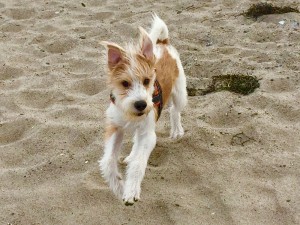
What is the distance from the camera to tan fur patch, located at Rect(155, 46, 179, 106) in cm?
408

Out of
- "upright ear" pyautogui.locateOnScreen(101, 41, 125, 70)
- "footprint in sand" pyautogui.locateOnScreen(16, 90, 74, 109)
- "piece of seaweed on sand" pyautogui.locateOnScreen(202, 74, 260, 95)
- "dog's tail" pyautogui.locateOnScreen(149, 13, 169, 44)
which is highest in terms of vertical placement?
"upright ear" pyautogui.locateOnScreen(101, 41, 125, 70)

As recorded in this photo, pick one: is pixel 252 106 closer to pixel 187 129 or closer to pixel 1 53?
pixel 187 129

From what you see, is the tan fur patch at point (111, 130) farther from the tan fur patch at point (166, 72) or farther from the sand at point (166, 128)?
the tan fur patch at point (166, 72)

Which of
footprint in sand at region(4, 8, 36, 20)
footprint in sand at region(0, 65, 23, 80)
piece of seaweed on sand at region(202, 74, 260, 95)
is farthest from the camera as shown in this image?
footprint in sand at region(4, 8, 36, 20)

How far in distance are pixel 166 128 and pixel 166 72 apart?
0.82 metres

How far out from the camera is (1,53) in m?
6.15

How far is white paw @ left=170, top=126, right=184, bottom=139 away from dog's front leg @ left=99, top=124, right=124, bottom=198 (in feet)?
2.90

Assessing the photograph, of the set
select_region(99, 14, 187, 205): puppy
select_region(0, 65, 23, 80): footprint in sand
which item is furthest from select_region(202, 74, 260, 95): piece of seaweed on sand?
select_region(0, 65, 23, 80): footprint in sand

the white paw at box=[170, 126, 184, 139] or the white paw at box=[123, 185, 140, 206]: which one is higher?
the white paw at box=[123, 185, 140, 206]

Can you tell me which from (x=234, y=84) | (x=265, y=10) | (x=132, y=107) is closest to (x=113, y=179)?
(x=132, y=107)

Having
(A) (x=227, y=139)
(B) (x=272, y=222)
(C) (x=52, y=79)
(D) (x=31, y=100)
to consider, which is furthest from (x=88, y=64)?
(B) (x=272, y=222)

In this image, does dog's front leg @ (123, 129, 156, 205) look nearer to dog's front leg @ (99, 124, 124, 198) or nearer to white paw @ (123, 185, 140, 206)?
white paw @ (123, 185, 140, 206)

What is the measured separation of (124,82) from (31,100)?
2.02m

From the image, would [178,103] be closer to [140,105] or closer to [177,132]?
[177,132]
